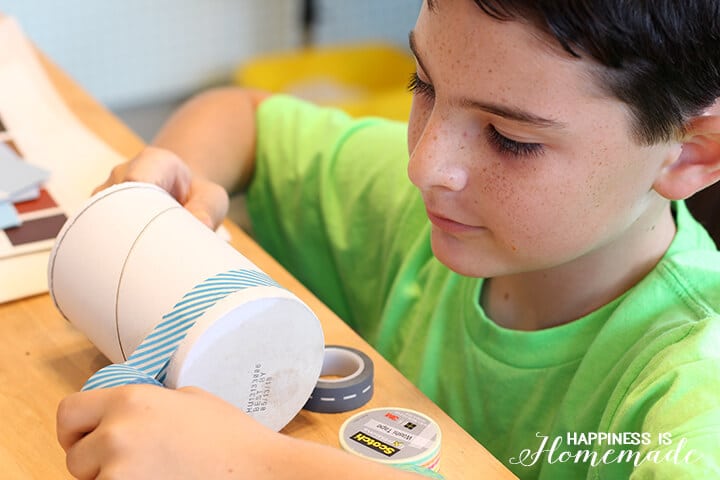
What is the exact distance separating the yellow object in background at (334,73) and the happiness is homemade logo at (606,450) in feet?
4.96

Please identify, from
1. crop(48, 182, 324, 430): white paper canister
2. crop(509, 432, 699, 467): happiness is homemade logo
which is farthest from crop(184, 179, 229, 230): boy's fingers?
crop(509, 432, 699, 467): happiness is homemade logo

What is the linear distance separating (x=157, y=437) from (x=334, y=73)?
1891 mm

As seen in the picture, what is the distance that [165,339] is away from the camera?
549 millimetres

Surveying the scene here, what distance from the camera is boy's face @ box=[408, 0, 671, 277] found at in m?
0.61

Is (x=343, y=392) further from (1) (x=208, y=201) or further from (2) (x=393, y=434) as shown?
(1) (x=208, y=201)

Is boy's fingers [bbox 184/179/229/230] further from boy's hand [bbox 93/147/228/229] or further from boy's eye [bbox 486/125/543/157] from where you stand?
boy's eye [bbox 486/125/543/157]

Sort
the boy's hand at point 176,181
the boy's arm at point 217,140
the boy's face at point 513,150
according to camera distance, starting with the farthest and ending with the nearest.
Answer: the boy's arm at point 217,140, the boy's hand at point 176,181, the boy's face at point 513,150

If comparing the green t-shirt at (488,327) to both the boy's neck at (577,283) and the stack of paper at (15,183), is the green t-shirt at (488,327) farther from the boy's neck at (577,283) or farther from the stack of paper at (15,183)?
the stack of paper at (15,183)

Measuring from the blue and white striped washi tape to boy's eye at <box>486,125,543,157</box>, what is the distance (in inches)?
7.6

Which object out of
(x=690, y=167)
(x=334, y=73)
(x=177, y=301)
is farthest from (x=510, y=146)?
(x=334, y=73)

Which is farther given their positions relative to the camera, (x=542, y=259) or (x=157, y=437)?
(x=542, y=259)

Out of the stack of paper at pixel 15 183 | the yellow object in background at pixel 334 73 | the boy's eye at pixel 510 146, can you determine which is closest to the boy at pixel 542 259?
the boy's eye at pixel 510 146

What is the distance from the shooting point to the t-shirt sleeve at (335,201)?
0.96 meters

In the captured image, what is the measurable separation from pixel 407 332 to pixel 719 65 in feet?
1.27
